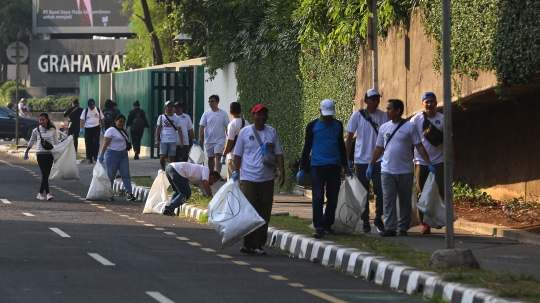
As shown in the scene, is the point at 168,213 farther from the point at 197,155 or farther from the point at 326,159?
the point at 326,159

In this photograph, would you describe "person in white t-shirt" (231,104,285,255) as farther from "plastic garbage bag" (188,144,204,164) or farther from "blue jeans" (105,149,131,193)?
"plastic garbage bag" (188,144,204,164)

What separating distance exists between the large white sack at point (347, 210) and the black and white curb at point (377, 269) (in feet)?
1.91

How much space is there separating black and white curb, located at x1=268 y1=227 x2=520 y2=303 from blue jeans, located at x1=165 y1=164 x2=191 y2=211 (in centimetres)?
399

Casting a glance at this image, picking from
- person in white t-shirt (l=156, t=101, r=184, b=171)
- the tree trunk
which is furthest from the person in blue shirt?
the tree trunk

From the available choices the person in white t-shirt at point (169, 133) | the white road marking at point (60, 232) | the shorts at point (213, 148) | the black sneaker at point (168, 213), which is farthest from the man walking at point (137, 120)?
the white road marking at point (60, 232)

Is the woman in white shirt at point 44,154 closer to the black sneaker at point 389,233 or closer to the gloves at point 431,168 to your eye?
the black sneaker at point 389,233

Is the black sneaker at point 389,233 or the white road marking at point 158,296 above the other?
the black sneaker at point 389,233

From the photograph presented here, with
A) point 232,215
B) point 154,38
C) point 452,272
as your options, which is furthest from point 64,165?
point 154,38

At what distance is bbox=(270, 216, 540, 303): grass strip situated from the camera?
29.2 feet

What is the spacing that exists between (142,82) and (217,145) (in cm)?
1296

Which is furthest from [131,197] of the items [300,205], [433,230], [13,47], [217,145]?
[13,47]

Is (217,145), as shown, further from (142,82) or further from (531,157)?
(142,82)

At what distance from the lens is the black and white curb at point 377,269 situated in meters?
9.18

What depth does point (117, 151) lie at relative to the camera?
20.6 m
